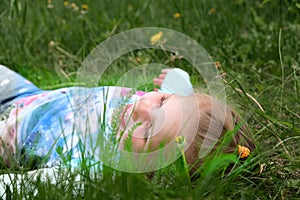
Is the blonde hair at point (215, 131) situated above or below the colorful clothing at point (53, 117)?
above

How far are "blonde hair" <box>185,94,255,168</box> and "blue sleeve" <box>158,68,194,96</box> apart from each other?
0.97 ft

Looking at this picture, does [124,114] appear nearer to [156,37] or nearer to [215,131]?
[215,131]

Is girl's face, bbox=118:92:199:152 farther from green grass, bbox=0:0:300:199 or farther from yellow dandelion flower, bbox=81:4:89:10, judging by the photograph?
yellow dandelion flower, bbox=81:4:89:10

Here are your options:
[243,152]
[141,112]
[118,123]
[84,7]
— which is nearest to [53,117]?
[141,112]

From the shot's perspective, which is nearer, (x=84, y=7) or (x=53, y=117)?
(x=53, y=117)

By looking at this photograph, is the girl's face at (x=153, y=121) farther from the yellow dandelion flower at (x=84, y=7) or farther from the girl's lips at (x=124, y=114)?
the yellow dandelion flower at (x=84, y=7)

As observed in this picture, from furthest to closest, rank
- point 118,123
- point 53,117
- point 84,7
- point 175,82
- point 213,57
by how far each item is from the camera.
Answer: point 84,7 → point 213,57 → point 175,82 → point 53,117 → point 118,123

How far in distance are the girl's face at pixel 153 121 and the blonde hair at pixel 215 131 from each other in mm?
63

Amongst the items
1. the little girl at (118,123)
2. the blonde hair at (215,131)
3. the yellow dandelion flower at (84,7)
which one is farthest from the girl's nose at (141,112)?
the yellow dandelion flower at (84,7)

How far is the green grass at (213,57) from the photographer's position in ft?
5.18

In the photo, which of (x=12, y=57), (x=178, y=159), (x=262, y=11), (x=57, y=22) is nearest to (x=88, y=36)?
(x=57, y=22)

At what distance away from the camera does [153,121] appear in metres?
1.97

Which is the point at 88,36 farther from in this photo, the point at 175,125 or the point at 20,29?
the point at 175,125

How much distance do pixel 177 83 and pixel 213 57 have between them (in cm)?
47
